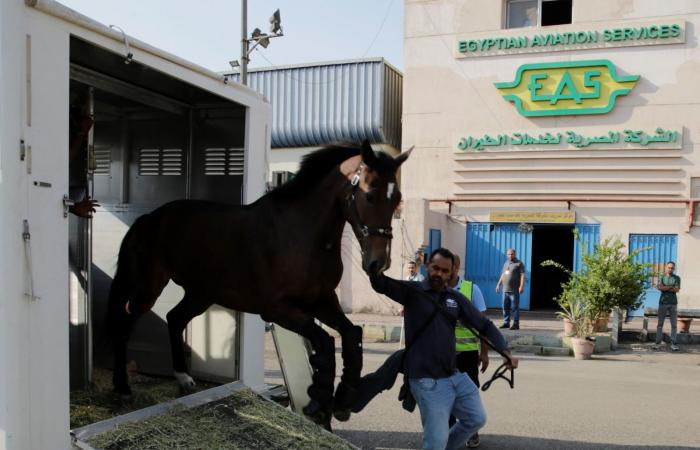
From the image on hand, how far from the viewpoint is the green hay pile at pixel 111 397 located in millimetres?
4348

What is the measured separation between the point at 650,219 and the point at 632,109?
2.87 m

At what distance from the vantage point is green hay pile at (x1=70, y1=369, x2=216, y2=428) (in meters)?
4.35

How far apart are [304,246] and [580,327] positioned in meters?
9.34

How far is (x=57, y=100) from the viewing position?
3.33m

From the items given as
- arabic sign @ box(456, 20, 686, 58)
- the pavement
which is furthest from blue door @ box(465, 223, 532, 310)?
arabic sign @ box(456, 20, 686, 58)

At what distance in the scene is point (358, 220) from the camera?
3.77 metres

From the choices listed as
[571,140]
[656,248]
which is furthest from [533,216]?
[656,248]

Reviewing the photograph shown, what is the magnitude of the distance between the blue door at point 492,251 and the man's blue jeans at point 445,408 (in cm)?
1277

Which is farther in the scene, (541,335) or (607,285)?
(541,335)

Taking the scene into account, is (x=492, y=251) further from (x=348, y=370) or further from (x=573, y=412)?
(x=348, y=370)

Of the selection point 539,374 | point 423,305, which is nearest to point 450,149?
point 539,374

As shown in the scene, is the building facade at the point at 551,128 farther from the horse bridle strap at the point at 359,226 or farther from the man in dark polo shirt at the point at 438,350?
the horse bridle strap at the point at 359,226

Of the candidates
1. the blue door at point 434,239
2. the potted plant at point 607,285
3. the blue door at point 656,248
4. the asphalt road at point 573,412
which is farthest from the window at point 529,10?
the asphalt road at point 573,412

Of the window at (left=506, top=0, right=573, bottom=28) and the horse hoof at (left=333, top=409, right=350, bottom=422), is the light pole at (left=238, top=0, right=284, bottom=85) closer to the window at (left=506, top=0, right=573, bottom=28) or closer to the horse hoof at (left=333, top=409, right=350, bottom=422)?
the window at (left=506, top=0, right=573, bottom=28)
